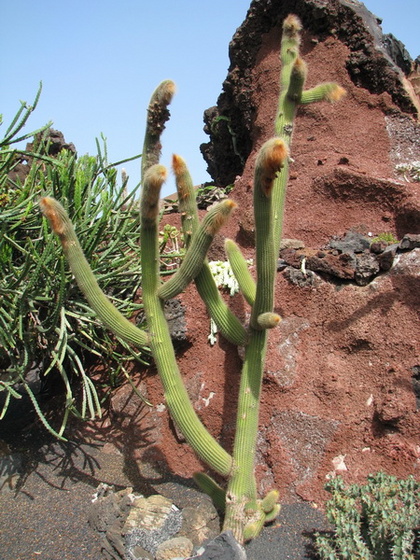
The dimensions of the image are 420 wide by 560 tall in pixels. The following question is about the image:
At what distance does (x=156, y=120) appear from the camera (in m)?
2.98

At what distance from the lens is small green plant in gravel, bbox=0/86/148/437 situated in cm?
382

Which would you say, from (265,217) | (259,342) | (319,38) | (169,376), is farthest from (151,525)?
(319,38)

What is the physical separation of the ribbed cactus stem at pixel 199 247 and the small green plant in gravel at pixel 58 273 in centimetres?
113

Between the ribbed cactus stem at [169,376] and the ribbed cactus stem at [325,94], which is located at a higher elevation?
the ribbed cactus stem at [325,94]

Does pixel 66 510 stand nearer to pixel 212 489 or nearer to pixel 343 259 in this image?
pixel 212 489

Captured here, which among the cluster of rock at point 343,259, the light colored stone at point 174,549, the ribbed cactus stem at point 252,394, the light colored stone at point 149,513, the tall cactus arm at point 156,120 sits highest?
the tall cactus arm at point 156,120

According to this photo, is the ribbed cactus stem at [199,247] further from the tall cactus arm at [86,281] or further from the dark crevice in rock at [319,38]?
the dark crevice in rock at [319,38]

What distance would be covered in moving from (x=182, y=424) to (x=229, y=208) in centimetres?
120

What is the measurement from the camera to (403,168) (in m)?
5.11

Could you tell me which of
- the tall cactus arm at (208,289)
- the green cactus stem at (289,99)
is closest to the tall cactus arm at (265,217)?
the tall cactus arm at (208,289)

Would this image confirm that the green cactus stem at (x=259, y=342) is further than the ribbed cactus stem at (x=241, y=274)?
No


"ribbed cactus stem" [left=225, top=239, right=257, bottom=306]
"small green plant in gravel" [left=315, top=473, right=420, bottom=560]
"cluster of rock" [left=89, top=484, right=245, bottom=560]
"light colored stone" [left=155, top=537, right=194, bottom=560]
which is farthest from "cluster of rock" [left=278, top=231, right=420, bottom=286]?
"light colored stone" [left=155, top=537, right=194, bottom=560]

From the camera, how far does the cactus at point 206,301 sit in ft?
9.24

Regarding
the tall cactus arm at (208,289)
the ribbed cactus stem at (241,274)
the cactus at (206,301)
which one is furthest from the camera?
the ribbed cactus stem at (241,274)
